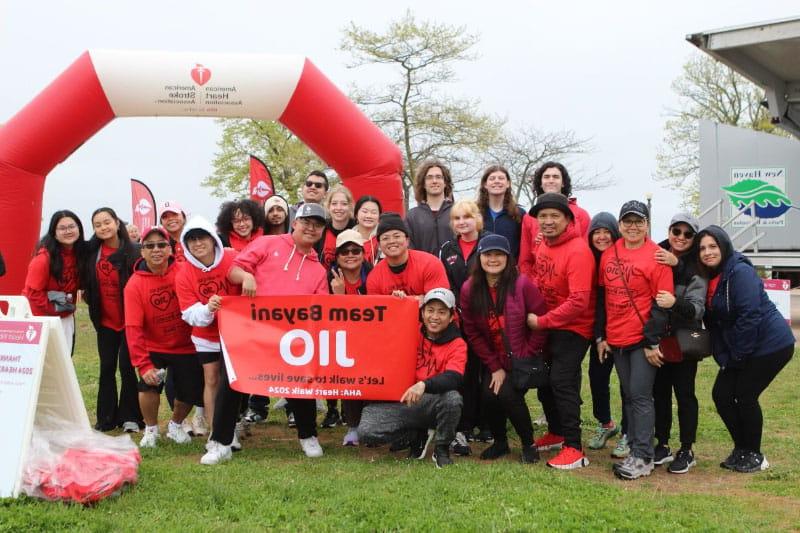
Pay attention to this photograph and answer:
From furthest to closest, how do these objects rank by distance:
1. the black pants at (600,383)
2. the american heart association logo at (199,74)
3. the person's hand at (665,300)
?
the american heart association logo at (199,74), the black pants at (600,383), the person's hand at (665,300)

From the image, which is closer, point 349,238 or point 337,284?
point 349,238

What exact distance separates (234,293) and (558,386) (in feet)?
8.33

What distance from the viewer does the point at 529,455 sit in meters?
5.55

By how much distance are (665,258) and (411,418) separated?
2123mm

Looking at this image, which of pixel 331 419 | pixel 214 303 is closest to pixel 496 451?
pixel 331 419

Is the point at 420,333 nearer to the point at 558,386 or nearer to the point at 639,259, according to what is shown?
the point at 558,386

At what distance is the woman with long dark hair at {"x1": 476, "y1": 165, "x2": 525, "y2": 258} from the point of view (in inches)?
251

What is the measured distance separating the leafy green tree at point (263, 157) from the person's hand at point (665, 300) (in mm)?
22656

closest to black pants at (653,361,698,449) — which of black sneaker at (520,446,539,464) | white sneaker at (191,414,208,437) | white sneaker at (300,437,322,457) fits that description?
black sneaker at (520,446,539,464)

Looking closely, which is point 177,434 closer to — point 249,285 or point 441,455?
point 249,285

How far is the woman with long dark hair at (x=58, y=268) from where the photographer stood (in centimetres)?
655

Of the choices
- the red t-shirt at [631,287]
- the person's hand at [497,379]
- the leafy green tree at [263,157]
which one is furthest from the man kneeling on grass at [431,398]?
the leafy green tree at [263,157]

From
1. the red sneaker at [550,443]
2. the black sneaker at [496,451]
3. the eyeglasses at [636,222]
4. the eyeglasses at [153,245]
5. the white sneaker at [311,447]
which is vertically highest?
the eyeglasses at [636,222]

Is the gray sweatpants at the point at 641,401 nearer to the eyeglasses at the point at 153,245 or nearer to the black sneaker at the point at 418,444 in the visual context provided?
the black sneaker at the point at 418,444
